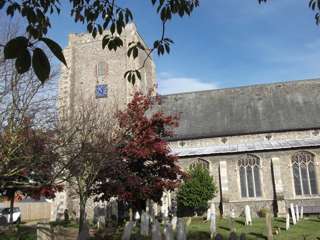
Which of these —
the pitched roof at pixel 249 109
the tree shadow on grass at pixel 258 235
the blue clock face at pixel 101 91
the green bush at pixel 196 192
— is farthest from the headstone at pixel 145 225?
the blue clock face at pixel 101 91

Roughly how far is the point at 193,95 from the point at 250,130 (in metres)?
6.27

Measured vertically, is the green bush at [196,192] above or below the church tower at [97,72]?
below

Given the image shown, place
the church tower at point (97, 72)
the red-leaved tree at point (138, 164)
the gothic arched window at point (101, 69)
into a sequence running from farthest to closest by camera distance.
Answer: the gothic arched window at point (101, 69) → the church tower at point (97, 72) → the red-leaved tree at point (138, 164)

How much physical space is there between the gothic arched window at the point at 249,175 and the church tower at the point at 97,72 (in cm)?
1037

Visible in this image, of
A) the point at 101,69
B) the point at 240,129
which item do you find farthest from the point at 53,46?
the point at 101,69

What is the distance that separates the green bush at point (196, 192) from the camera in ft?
78.6

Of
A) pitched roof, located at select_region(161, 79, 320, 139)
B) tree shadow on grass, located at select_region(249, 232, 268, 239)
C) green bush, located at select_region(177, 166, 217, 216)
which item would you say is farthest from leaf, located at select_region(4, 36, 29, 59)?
pitched roof, located at select_region(161, 79, 320, 139)

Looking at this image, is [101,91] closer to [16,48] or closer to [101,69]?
[101,69]

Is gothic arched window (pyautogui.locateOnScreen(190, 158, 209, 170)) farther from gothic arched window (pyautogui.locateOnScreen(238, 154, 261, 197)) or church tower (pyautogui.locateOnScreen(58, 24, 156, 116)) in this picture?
church tower (pyautogui.locateOnScreen(58, 24, 156, 116))

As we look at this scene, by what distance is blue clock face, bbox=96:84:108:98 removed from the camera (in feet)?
102

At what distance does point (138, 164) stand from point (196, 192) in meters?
7.35

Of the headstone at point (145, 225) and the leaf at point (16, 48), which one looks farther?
the headstone at point (145, 225)

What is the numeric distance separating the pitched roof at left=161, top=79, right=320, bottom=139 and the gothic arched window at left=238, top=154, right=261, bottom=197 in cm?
255

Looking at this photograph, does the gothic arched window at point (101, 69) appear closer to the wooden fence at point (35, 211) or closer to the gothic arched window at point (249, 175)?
the gothic arched window at point (249, 175)
